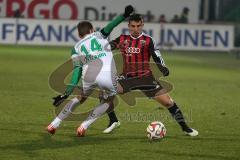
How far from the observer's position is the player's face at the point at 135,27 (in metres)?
12.1

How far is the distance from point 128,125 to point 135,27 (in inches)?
89.3

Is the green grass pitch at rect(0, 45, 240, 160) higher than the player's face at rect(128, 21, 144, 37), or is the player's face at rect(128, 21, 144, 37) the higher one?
the player's face at rect(128, 21, 144, 37)

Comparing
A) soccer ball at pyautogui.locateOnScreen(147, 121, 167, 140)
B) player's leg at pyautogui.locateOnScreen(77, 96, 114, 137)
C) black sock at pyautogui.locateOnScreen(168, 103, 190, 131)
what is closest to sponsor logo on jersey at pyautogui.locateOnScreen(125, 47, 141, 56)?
player's leg at pyautogui.locateOnScreen(77, 96, 114, 137)

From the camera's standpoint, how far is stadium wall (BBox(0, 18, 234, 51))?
1512 inches

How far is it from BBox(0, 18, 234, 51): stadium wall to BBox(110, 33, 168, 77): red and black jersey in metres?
26.0

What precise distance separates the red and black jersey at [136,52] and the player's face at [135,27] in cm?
8

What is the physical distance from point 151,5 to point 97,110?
37837mm

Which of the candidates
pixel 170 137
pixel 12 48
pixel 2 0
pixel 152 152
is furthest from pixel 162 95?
pixel 2 0

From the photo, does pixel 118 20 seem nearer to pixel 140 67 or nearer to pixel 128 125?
pixel 140 67

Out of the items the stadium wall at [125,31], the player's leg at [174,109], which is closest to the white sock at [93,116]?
the player's leg at [174,109]

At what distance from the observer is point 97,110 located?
39.7ft

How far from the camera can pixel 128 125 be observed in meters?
13.7

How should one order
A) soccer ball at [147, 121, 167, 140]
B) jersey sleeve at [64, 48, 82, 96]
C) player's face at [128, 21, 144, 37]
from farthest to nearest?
player's face at [128, 21, 144, 37], jersey sleeve at [64, 48, 82, 96], soccer ball at [147, 121, 167, 140]

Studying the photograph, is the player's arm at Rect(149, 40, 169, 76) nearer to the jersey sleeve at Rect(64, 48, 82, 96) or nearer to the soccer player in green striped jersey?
the soccer player in green striped jersey
